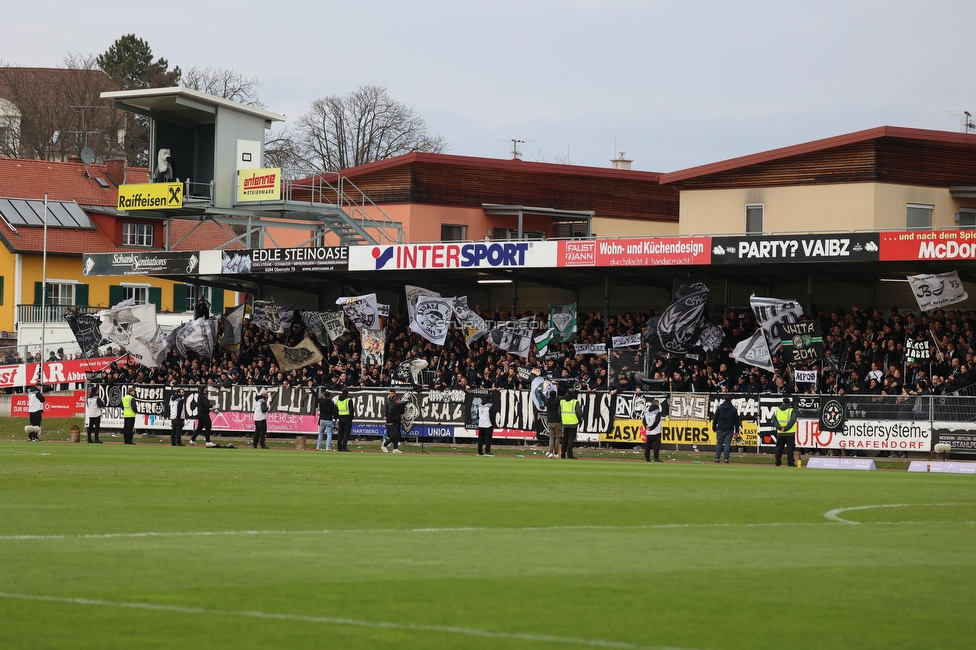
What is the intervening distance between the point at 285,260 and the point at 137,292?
2714 cm

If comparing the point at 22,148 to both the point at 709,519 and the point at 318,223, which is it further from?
the point at 709,519

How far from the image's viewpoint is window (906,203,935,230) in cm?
4112

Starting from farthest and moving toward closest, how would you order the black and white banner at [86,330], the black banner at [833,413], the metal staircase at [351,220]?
the metal staircase at [351,220], the black and white banner at [86,330], the black banner at [833,413]

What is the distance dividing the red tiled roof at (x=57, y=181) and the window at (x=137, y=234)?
58.9 inches

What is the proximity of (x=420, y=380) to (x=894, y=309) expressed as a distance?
1453 cm

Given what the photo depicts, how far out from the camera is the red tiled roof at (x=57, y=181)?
65750mm

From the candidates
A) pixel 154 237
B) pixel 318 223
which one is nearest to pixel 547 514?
pixel 318 223

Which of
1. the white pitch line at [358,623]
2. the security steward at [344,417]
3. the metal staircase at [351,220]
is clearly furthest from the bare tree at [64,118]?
the white pitch line at [358,623]

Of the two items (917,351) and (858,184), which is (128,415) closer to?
(917,351)

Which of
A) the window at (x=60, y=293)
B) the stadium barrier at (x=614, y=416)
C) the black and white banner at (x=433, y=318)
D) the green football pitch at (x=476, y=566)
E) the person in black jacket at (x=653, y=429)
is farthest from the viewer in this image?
the window at (x=60, y=293)

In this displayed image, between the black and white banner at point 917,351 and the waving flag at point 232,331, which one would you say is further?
the waving flag at point 232,331

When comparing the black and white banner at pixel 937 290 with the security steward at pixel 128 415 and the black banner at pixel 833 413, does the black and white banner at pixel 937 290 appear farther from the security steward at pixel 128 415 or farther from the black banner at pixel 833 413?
the security steward at pixel 128 415

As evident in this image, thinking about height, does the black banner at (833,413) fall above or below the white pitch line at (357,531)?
above

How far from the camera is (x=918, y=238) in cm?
3250
